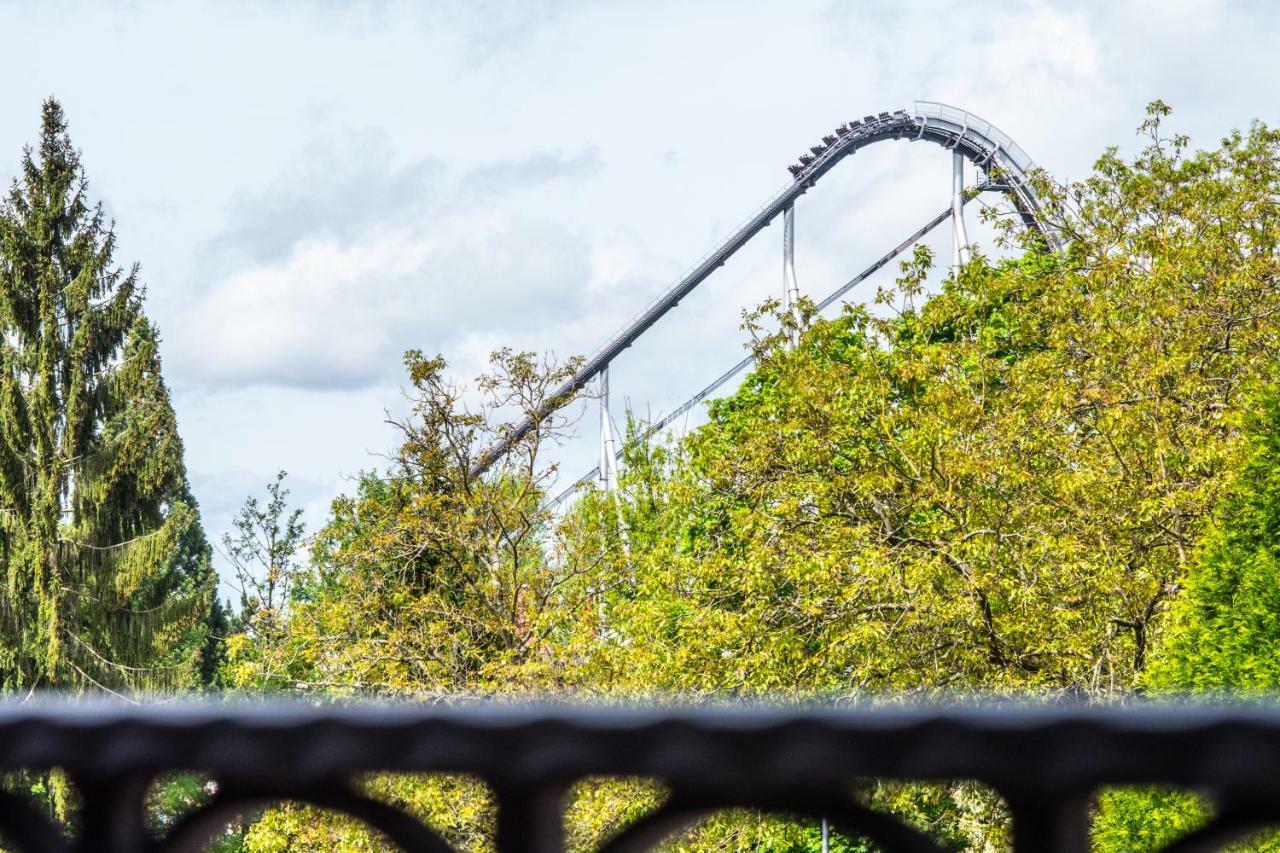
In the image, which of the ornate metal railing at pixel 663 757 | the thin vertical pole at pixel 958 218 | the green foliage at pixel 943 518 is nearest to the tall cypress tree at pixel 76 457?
the green foliage at pixel 943 518

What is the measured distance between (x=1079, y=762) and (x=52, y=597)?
82.4ft

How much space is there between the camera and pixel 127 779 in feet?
2.85

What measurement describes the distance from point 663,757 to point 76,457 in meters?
26.0

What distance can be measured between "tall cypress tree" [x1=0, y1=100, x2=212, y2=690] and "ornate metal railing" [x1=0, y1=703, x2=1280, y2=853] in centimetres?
2459

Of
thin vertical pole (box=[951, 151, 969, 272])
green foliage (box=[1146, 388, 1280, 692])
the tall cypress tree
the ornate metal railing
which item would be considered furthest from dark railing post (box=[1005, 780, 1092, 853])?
thin vertical pole (box=[951, 151, 969, 272])

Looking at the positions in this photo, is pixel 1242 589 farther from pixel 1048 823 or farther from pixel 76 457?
pixel 76 457

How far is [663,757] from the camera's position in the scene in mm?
776

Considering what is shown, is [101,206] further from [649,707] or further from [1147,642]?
[649,707]

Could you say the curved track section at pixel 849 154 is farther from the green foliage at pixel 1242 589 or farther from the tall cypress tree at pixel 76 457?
the green foliage at pixel 1242 589

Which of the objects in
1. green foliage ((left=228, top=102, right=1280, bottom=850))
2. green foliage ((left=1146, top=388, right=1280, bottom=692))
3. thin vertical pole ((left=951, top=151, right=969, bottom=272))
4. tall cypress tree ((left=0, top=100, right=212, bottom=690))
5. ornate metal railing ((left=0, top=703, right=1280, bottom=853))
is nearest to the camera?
ornate metal railing ((left=0, top=703, right=1280, bottom=853))

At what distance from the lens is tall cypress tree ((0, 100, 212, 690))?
77.7ft

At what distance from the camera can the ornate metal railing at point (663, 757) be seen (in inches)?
28.7

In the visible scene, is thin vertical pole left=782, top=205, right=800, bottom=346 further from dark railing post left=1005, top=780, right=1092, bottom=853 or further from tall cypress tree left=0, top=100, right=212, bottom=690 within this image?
dark railing post left=1005, top=780, right=1092, bottom=853

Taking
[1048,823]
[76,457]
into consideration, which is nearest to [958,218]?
[76,457]
